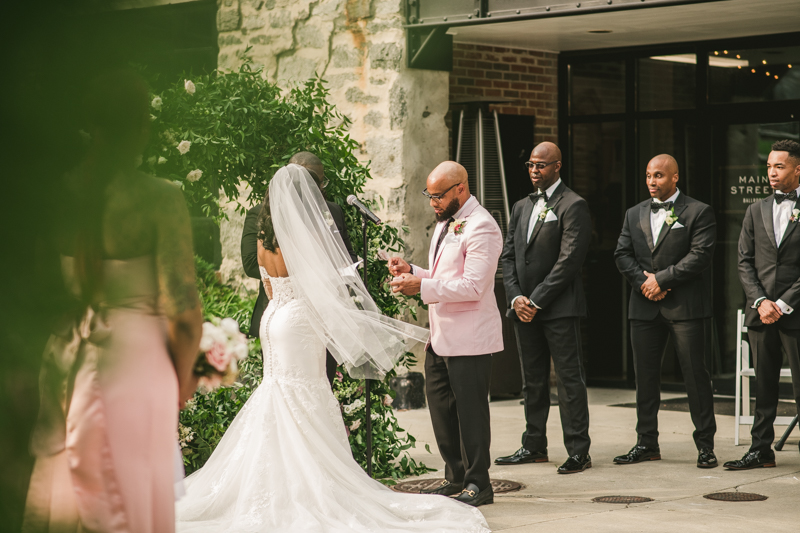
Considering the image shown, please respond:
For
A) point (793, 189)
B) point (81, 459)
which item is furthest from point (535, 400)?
point (81, 459)

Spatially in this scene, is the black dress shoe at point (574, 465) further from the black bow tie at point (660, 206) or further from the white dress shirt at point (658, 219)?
the black bow tie at point (660, 206)

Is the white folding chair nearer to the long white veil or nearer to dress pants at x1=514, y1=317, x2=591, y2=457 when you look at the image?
dress pants at x1=514, y1=317, x2=591, y2=457

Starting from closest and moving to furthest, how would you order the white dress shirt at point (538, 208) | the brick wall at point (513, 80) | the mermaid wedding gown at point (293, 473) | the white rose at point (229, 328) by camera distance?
the white rose at point (229, 328) < the mermaid wedding gown at point (293, 473) < the white dress shirt at point (538, 208) < the brick wall at point (513, 80)

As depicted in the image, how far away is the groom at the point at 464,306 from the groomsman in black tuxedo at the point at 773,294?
6.75 ft

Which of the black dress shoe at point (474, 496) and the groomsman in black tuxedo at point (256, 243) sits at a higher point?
the groomsman in black tuxedo at point (256, 243)

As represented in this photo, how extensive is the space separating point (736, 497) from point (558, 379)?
1.52 metres

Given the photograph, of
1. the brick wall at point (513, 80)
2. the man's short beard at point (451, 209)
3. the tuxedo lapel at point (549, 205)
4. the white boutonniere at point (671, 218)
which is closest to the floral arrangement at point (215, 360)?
the man's short beard at point (451, 209)

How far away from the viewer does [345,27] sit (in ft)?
29.5

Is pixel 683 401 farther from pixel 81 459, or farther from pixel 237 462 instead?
pixel 81 459

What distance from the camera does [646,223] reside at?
6820mm

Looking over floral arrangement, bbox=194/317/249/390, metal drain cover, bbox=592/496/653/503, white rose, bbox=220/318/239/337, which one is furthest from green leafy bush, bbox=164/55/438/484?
floral arrangement, bbox=194/317/249/390

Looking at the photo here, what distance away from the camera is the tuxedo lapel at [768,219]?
6398 mm

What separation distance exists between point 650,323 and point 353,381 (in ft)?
7.40

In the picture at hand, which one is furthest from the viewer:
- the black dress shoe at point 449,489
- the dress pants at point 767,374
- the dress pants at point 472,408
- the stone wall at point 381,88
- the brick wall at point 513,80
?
the brick wall at point 513,80
